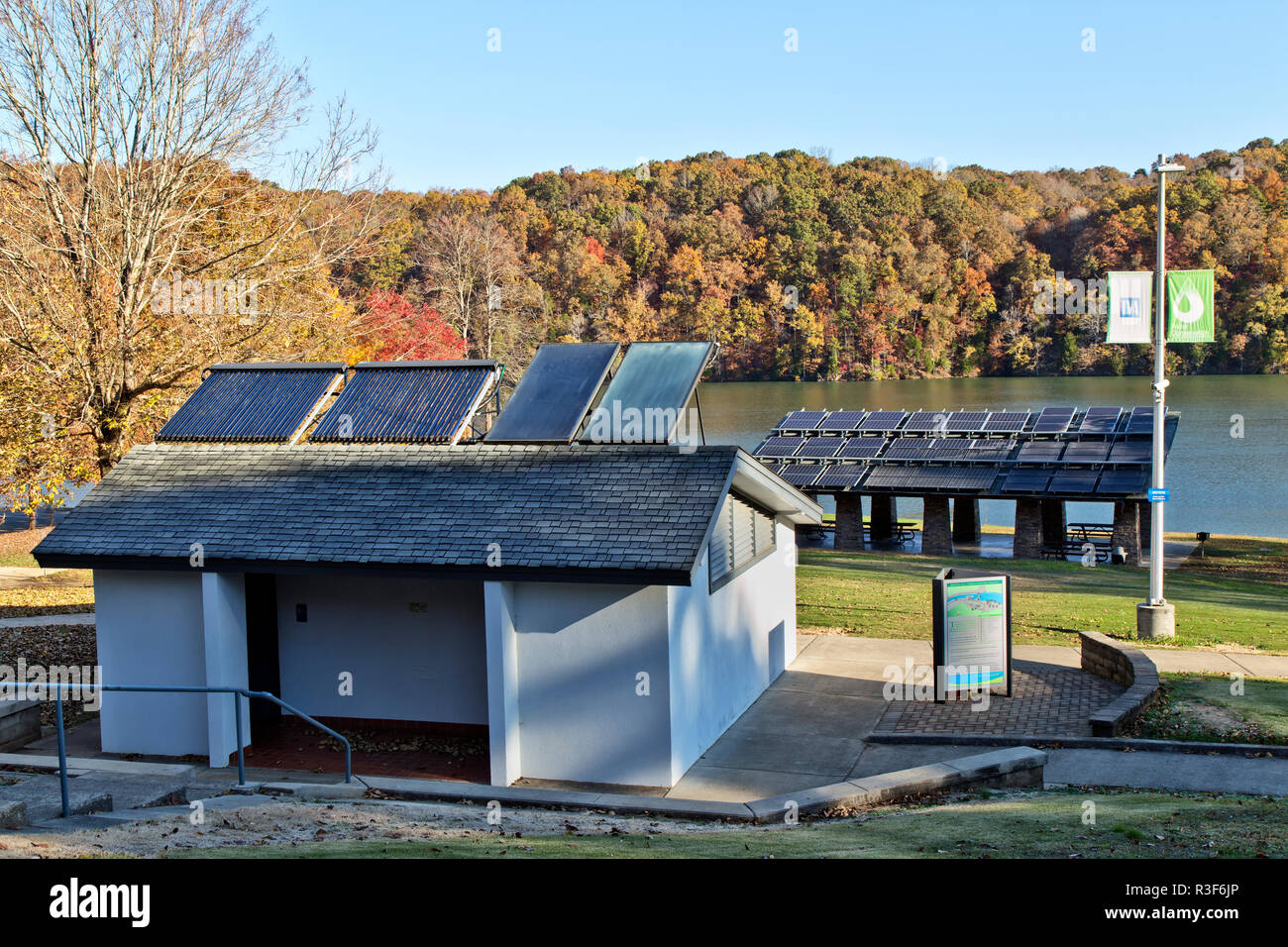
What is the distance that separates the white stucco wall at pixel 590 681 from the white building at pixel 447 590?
0.9 inches

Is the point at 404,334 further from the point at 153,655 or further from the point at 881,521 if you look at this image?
the point at 153,655

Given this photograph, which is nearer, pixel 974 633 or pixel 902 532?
pixel 974 633

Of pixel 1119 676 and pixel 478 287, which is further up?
pixel 478 287

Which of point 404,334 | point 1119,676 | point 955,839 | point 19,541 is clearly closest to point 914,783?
point 955,839

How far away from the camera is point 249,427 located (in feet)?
52.4

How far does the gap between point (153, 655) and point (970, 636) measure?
11.1m

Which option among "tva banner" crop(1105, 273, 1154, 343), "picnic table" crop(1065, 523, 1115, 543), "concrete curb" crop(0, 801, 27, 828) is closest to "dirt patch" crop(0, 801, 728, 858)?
"concrete curb" crop(0, 801, 27, 828)

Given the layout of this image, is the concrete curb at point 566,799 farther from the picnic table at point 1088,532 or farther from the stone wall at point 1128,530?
the picnic table at point 1088,532

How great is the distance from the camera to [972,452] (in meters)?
40.8

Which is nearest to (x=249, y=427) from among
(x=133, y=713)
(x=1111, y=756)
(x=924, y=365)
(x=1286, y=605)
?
(x=133, y=713)

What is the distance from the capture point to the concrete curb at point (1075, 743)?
12.6 metres

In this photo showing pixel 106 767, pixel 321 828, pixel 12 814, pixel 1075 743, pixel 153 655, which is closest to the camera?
pixel 12 814

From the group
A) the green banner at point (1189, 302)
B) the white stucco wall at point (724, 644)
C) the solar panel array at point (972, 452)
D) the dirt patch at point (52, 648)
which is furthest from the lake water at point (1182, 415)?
the dirt patch at point (52, 648)

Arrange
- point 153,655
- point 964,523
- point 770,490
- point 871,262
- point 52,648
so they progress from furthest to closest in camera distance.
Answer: point 871,262, point 964,523, point 52,648, point 770,490, point 153,655
